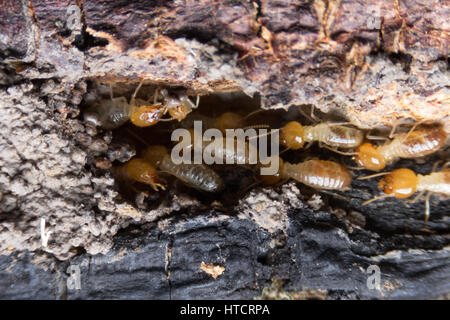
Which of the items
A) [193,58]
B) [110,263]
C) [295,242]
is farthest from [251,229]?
[193,58]

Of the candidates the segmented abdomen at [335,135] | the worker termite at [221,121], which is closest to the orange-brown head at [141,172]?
the worker termite at [221,121]

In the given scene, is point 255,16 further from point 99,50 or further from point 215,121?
point 215,121

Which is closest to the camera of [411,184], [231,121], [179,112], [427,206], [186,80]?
[186,80]

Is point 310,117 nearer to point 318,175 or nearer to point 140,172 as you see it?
point 318,175

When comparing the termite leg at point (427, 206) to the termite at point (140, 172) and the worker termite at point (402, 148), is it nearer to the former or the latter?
the worker termite at point (402, 148)

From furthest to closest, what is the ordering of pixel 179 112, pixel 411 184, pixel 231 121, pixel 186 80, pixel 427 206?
1. pixel 231 121
2. pixel 179 112
3. pixel 411 184
4. pixel 427 206
5. pixel 186 80

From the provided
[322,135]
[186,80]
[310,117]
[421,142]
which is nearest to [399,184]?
[421,142]
